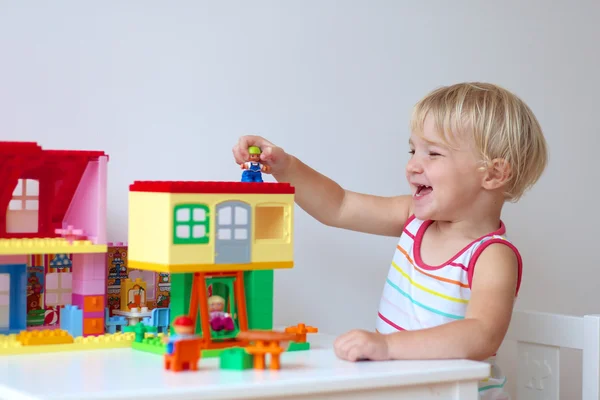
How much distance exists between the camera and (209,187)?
894mm

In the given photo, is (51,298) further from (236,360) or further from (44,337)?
(236,360)

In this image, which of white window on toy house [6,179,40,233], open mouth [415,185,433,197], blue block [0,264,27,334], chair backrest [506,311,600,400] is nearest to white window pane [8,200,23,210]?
white window on toy house [6,179,40,233]

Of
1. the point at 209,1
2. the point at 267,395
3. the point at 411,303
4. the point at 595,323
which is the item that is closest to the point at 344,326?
the point at 411,303

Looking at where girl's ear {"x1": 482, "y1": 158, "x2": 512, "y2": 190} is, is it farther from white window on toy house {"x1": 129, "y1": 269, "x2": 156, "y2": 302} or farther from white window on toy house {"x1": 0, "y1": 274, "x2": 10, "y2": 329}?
white window on toy house {"x1": 0, "y1": 274, "x2": 10, "y2": 329}

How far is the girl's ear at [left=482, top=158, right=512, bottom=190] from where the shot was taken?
3.85 ft

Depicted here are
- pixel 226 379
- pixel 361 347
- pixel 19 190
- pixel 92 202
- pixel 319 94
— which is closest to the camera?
pixel 226 379

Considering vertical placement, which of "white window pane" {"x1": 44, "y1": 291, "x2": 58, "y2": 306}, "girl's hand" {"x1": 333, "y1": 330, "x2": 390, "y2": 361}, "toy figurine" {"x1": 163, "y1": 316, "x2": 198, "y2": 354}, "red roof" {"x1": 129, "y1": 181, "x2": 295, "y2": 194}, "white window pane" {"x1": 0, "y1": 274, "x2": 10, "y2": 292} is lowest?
"girl's hand" {"x1": 333, "y1": 330, "x2": 390, "y2": 361}

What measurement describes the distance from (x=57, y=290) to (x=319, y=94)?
2.06 feet

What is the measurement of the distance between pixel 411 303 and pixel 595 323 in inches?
9.7

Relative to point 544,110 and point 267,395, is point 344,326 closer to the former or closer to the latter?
point 544,110

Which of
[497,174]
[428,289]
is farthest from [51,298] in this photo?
[497,174]

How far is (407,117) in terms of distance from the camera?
5.16ft

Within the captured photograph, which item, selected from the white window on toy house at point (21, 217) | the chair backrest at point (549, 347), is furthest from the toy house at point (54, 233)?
the chair backrest at point (549, 347)

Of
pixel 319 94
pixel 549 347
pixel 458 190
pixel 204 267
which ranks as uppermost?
pixel 319 94
